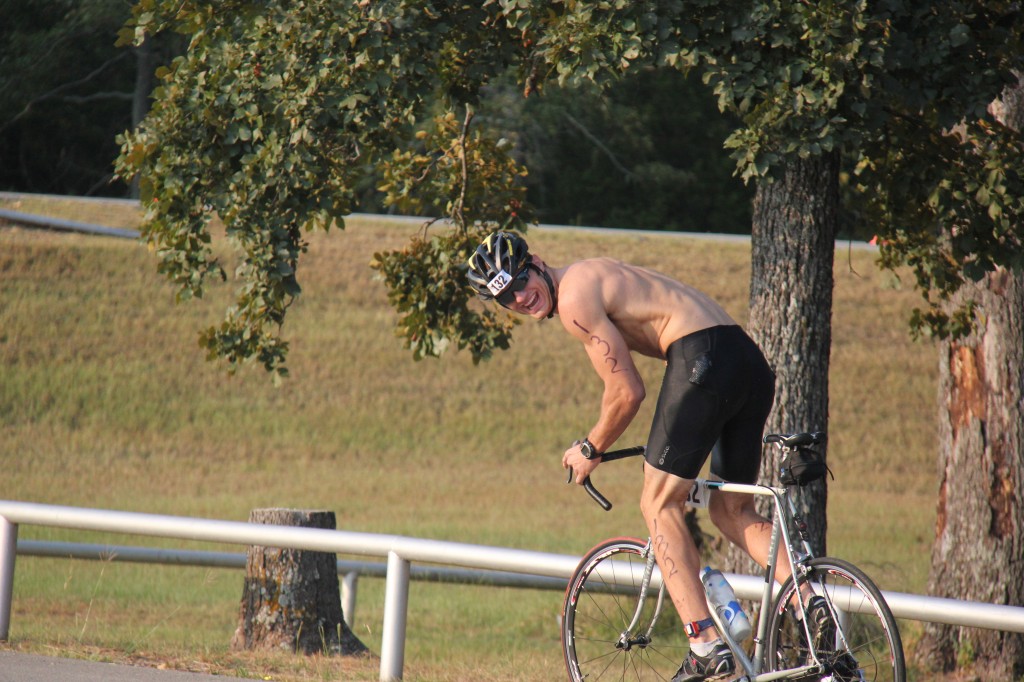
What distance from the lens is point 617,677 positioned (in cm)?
524

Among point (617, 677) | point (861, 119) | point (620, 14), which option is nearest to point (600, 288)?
point (617, 677)

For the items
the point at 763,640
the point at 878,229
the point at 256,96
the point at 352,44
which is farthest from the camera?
the point at 878,229

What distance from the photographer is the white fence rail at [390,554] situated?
15.5ft

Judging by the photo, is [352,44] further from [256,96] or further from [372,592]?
[372,592]

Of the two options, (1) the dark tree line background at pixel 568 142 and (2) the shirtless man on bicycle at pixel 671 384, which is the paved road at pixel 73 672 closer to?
(2) the shirtless man on bicycle at pixel 671 384

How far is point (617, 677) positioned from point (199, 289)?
164 inches

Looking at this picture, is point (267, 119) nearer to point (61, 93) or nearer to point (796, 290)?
point (796, 290)

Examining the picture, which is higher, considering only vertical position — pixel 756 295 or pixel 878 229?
pixel 878 229

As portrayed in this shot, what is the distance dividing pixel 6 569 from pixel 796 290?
4.44 meters

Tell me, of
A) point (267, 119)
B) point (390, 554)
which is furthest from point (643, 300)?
point (267, 119)

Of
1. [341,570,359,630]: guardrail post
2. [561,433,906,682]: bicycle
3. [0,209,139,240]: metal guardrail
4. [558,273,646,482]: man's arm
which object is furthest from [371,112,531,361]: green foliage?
[0,209,139,240]: metal guardrail

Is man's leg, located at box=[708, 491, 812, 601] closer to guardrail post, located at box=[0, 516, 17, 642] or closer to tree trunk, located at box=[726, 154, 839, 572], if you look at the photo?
tree trunk, located at box=[726, 154, 839, 572]

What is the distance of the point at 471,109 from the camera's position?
30.1ft

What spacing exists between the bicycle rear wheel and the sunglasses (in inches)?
56.4
